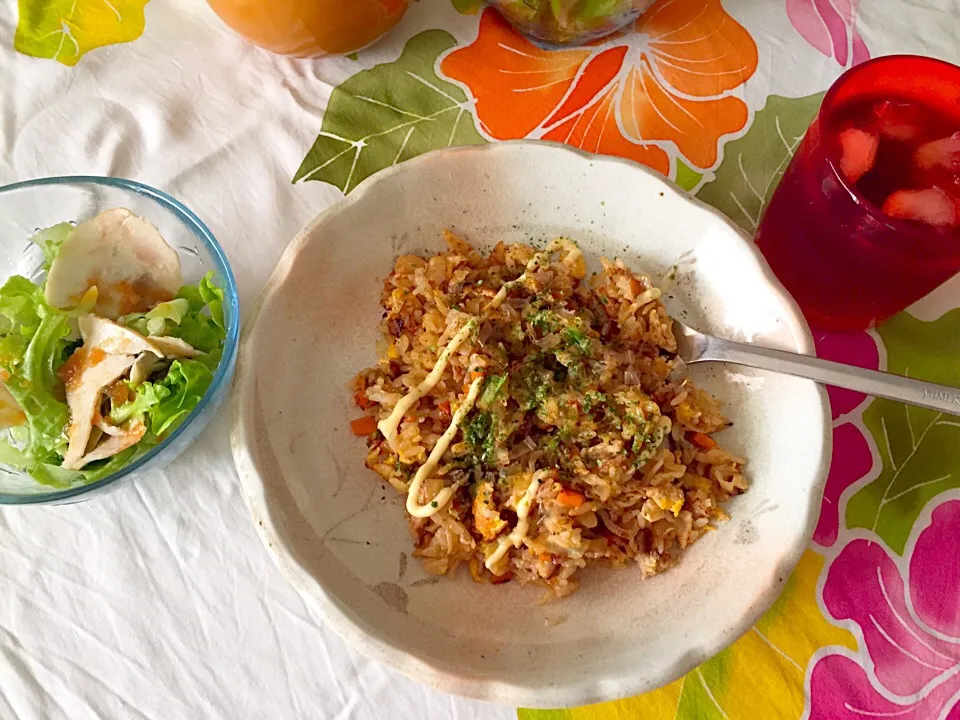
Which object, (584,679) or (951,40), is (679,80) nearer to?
(951,40)

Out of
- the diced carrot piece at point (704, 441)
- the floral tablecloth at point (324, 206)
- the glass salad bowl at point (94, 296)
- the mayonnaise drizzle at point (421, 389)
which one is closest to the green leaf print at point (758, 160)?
the floral tablecloth at point (324, 206)

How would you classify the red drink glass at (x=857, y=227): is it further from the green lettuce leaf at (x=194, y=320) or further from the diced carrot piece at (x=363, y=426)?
the green lettuce leaf at (x=194, y=320)

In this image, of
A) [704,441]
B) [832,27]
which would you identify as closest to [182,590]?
[704,441]

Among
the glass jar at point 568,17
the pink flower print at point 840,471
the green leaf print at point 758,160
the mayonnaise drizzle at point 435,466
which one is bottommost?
the pink flower print at point 840,471

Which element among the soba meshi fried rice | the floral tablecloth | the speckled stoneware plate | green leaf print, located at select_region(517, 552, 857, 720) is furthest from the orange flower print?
green leaf print, located at select_region(517, 552, 857, 720)

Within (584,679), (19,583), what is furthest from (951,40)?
(19,583)

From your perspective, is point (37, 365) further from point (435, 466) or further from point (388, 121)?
point (388, 121)
